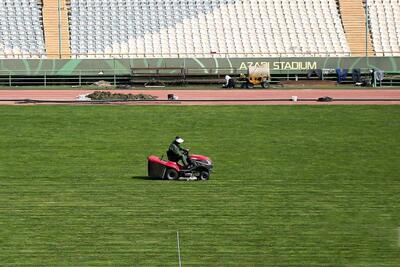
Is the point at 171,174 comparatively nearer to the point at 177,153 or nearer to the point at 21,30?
the point at 177,153

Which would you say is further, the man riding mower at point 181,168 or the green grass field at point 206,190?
the man riding mower at point 181,168

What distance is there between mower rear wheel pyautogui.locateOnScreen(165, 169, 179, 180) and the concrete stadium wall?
4081 centimetres

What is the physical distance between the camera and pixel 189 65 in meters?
75.8

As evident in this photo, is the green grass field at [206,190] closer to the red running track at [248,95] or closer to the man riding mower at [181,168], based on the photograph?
the man riding mower at [181,168]

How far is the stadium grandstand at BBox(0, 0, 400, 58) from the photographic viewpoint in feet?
260

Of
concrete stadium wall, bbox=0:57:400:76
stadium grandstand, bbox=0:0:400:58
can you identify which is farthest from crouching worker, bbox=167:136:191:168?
stadium grandstand, bbox=0:0:400:58

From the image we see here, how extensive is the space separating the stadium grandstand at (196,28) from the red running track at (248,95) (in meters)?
10.8

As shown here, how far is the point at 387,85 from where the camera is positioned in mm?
73375

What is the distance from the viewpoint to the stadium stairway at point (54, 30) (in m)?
78.1

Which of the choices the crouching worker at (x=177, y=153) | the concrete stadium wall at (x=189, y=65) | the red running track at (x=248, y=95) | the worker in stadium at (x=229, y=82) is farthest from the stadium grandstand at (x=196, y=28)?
the crouching worker at (x=177, y=153)

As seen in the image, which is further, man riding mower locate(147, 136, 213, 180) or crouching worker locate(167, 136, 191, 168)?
man riding mower locate(147, 136, 213, 180)

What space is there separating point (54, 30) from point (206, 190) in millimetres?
49463

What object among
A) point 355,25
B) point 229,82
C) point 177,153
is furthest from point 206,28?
point 177,153

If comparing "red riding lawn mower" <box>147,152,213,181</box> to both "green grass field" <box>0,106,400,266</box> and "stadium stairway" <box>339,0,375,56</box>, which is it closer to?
"green grass field" <box>0,106,400,266</box>
